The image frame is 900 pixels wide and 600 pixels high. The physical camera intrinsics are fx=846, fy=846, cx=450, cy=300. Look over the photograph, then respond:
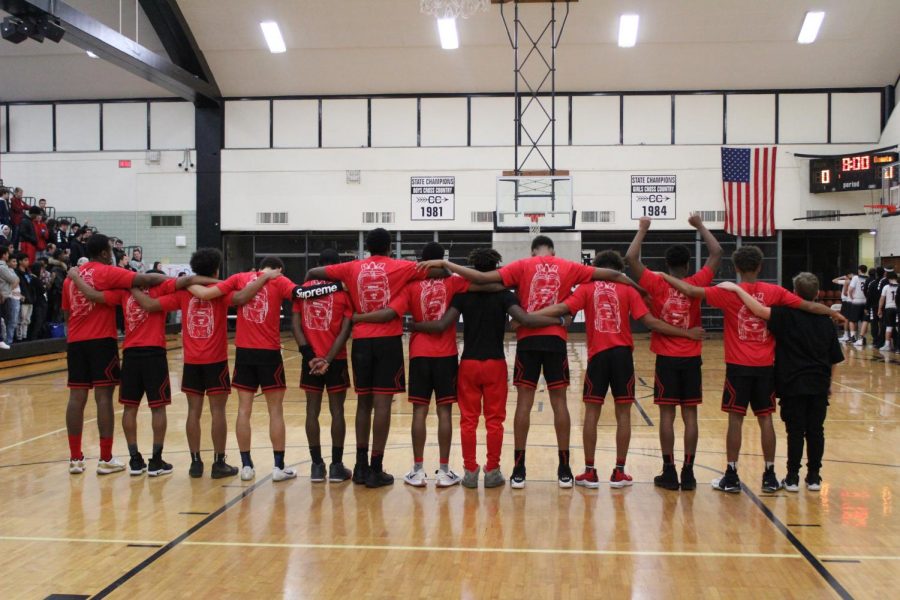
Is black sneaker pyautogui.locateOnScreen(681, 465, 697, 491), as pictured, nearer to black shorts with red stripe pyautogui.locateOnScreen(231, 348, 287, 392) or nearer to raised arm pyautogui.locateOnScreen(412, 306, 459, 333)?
raised arm pyautogui.locateOnScreen(412, 306, 459, 333)

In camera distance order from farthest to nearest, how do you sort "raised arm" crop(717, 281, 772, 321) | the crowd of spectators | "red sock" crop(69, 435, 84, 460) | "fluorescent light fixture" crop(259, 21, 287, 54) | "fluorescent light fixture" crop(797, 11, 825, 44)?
1. "fluorescent light fixture" crop(259, 21, 287, 54)
2. "fluorescent light fixture" crop(797, 11, 825, 44)
3. the crowd of spectators
4. "red sock" crop(69, 435, 84, 460)
5. "raised arm" crop(717, 281, 772, 321)

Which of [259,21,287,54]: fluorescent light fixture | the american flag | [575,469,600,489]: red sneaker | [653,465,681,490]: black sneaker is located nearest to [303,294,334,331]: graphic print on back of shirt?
[575,469,600,489]: red sneaker

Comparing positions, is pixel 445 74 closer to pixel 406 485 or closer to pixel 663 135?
pixel 663 135

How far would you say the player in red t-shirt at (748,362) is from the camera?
5.73 meters

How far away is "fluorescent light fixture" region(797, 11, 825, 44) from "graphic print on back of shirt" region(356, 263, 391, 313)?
18.0 metres

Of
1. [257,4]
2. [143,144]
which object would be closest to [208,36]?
[257,4]

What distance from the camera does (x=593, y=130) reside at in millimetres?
22875

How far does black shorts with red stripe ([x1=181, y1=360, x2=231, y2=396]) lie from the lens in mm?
6102

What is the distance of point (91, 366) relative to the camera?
6.30 meters

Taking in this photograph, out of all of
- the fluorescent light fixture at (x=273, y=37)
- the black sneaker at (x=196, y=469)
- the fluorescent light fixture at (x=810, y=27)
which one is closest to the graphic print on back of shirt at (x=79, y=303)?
the black sneaker at (x=196, y=469)

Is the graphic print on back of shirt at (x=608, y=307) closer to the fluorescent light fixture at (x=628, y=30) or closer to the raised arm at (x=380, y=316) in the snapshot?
the raised arm at (x=380, y=316)

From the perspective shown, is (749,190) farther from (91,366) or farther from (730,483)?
(91,366)

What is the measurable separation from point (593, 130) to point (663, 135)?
73.8 inches

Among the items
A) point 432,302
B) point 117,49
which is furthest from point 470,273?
point 117,49
